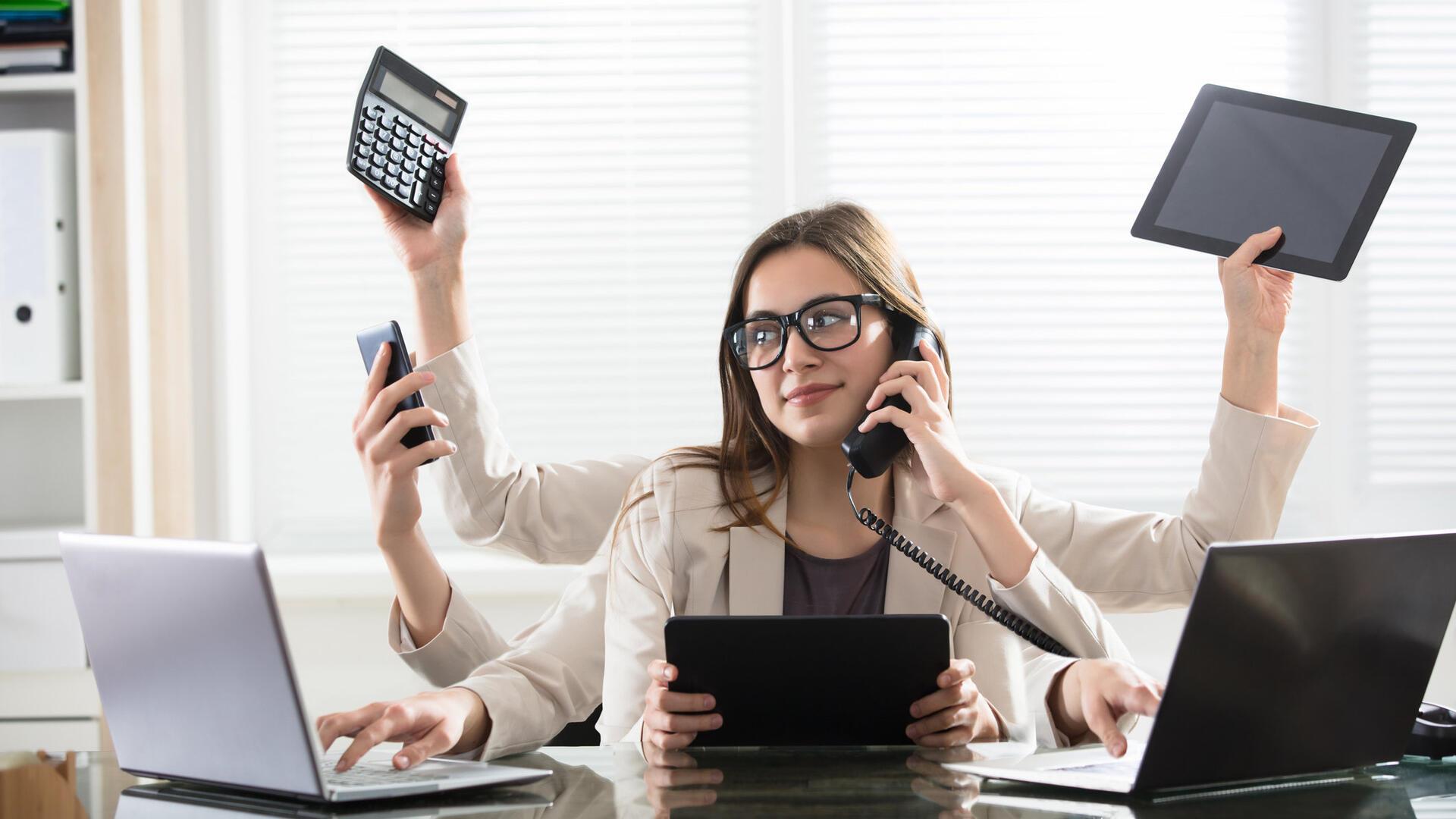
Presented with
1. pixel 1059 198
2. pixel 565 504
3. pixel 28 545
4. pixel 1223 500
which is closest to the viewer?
pixel 1223 500

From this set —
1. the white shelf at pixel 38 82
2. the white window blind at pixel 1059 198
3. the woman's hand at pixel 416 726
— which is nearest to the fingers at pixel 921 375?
the woman's hand at pixel 416 726

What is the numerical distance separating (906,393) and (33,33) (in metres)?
2.12

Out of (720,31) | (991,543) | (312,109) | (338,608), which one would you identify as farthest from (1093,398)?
(312,109)

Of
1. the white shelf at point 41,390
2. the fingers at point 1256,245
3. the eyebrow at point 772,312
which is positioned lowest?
the white shelf at point 41,390

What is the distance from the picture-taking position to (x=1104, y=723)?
96 centimetres

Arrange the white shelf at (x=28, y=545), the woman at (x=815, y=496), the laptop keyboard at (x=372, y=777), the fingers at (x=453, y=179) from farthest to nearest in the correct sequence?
the white shelf at (x=28, y=545) → the fingers at (x=453, y=179) → the woman at (x=815, y=496) → the laptop keyboard at (x=372, y=777)

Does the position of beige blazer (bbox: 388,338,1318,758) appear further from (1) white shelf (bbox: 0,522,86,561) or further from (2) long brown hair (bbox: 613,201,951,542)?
(1) white shelf (bbox: 0,522,86,561)

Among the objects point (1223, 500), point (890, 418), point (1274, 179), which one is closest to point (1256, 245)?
point (1274, 179)

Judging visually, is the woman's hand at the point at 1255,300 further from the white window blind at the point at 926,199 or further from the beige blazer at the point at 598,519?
the white window blind at the point at 926,199

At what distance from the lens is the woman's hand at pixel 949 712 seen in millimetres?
1018

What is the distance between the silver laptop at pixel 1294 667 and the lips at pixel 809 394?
0.61 meters

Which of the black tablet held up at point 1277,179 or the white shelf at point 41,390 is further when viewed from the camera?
the white shelf at point 41,390

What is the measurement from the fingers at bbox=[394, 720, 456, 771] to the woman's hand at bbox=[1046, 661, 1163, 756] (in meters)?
0.56

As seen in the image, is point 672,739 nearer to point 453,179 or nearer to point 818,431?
point 818,431
